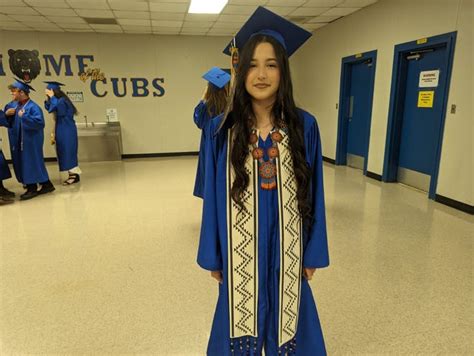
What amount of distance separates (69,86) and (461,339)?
788cm

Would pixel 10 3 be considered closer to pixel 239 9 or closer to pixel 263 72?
pixel 239 9

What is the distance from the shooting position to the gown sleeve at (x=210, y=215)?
1172 millimetres

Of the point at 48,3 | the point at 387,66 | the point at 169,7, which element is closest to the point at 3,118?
the point at 48,3

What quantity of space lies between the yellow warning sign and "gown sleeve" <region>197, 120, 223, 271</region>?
4.29 metres

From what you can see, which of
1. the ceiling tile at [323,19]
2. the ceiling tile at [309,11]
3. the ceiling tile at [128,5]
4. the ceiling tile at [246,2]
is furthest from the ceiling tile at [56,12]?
the ceiling tile at [323,19]

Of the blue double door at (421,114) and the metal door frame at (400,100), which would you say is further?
the blue double door at (421,114)

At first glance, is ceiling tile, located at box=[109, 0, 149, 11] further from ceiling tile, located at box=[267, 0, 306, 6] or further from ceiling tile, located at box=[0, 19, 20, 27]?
ceiling tile, located at box=[0, 19, 20, 27]

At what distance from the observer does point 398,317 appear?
1973 millimetres

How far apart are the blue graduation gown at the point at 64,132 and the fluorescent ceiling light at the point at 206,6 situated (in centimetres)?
253

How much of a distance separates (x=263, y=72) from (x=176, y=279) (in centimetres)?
183

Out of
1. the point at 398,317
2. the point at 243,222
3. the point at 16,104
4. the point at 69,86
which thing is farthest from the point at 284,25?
the point at 69,86

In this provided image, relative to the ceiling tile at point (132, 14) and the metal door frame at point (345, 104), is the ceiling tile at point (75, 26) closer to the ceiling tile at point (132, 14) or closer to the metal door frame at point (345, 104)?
the ceiling tile at point (132, 14)

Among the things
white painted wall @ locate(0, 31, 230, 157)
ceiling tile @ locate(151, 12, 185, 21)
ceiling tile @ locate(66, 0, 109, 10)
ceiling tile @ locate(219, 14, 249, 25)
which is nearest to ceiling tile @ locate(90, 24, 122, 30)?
white painted wall @ locate(0, 31, 230, 157)

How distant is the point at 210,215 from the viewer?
46.3 inches
